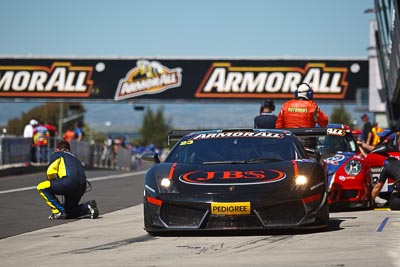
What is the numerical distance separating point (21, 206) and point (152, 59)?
40.0 m

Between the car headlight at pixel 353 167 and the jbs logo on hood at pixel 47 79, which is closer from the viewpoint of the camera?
the car headlight at pixel 353 167

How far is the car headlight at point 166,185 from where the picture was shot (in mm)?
10562

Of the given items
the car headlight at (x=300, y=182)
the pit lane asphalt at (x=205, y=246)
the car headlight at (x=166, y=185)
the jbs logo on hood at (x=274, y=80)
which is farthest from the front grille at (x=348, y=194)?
the jbs logo on hood at (x=274, y=80)

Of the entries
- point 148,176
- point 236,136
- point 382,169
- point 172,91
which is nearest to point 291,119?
point 382,169

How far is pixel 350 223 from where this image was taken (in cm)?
1185

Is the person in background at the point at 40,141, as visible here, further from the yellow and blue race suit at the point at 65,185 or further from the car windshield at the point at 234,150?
the car windshield at the point at 234,150

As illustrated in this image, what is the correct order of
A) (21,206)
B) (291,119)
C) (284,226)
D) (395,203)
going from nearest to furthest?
(284,226) < (395,203) < (291,119) < (21,206)

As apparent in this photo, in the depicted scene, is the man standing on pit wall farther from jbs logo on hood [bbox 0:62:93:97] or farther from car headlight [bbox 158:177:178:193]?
jbs logo on hood [bbox 0:62:93:97]

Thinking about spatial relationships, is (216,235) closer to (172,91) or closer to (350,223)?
(350,223)

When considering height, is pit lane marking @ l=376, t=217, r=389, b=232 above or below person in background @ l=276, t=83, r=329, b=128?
below

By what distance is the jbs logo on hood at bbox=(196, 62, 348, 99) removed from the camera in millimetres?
55344

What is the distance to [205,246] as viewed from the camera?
373 inches

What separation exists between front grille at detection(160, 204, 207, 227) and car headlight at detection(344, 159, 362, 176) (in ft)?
14.0

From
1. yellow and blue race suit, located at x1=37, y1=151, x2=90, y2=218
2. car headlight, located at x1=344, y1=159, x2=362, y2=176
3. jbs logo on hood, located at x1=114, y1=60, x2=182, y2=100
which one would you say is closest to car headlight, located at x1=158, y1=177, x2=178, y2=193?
yellow and blue race suit, located at x1=37, y1=151, x2=90, y2=218
